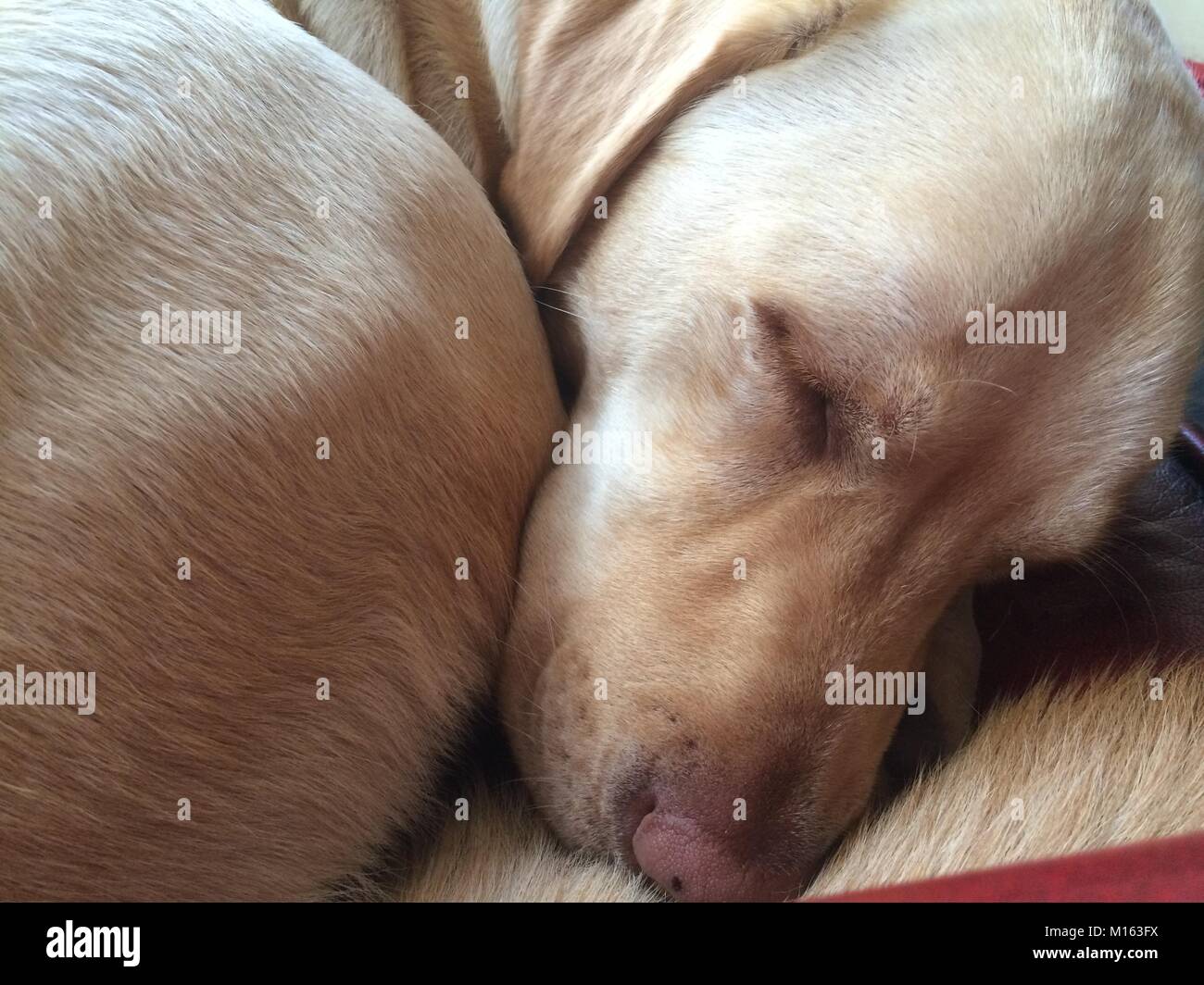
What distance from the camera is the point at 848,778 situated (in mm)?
1065

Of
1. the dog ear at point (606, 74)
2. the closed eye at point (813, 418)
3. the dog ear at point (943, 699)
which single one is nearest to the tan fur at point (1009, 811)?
the dog ear at point (943, 699)

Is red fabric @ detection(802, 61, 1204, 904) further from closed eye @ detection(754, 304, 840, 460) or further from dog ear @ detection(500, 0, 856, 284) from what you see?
dog ear @ detection(500, 0, 856, 284)

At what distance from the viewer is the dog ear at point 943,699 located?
1213 millimetres

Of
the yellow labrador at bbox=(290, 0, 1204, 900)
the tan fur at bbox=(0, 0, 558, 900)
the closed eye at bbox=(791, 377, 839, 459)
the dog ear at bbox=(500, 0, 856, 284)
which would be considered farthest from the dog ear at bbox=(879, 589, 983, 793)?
the dog ear at bbox=(500, 0, 856, 284)

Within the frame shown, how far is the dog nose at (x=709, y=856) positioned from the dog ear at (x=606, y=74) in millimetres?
692

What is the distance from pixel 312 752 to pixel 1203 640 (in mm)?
976

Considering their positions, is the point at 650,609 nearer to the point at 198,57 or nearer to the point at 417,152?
the point at 417,152

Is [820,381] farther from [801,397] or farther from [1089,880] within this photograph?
[1089,880]

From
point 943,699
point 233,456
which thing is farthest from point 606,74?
point 943,699

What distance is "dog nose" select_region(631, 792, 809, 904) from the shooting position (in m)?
0.97

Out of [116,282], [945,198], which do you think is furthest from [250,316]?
[945,198]

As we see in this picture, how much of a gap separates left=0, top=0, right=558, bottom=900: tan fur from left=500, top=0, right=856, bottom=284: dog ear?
0.20m

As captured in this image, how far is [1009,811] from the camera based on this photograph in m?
0.91

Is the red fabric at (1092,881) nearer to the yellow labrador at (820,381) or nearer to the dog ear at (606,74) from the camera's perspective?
the yellow labrador at (820,381)
